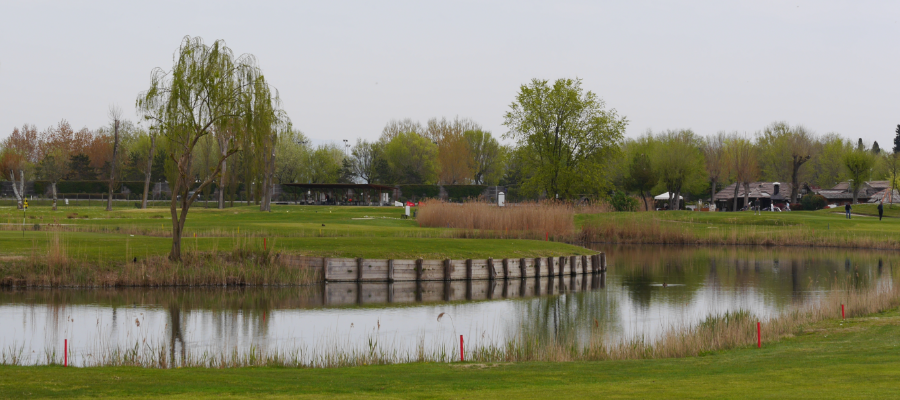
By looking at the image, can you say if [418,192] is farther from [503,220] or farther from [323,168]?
[503,220]

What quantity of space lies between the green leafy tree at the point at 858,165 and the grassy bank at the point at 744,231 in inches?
1093

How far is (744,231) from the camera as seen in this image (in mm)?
55688

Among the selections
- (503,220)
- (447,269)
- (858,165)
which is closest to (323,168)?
(858,165)

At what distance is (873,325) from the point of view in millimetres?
18438

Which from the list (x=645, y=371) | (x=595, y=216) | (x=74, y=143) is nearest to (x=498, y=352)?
(x=645, y=371)

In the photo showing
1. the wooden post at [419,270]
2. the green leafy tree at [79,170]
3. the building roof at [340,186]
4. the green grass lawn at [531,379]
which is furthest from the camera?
the green leafy tree at [79,170]

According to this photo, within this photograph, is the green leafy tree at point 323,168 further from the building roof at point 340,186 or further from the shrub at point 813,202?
the shrub at point 813,202

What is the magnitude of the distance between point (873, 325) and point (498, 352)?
8.69 meters

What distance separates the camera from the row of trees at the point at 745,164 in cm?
8594

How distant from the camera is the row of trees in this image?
85.9 metres

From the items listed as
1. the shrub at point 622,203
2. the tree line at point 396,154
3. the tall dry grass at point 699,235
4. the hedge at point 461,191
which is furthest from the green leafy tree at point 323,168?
the tall dry grass at point 699,235

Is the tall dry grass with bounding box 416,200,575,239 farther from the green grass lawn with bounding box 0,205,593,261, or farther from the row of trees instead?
the row of trees

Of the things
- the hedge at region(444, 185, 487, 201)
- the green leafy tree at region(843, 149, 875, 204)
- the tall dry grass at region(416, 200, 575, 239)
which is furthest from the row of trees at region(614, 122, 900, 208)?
the tall dry grass at region(416, 200, 575, 239)

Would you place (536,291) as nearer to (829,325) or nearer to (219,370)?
(829,325)
